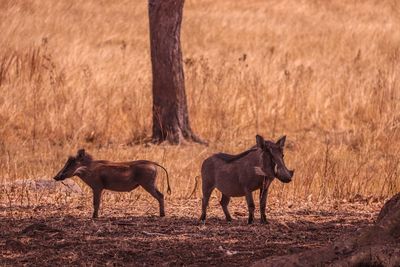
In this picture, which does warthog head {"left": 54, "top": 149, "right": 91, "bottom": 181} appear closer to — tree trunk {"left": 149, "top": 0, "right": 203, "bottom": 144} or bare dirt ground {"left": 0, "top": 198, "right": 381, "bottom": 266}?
bare dirt ground {"left": 0, "top": 198, "right": 381, "bottom": 266}

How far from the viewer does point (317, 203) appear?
9375 millimetres


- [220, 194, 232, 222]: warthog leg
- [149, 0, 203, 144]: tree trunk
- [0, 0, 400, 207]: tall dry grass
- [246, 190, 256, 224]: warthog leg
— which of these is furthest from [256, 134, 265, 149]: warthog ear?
[149, 0, 203, 144]: tree trunk

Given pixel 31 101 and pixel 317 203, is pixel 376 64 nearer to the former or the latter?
pixel 31 101

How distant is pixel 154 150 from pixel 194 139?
1.21m

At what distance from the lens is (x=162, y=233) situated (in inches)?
292

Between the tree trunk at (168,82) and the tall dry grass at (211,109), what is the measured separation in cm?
46

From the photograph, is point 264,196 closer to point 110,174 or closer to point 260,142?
point 260,142

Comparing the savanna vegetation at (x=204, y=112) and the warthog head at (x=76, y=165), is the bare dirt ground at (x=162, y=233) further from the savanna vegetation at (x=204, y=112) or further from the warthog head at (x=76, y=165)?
the warthog head at (x=76, y=165)

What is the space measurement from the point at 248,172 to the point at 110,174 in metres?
1.21

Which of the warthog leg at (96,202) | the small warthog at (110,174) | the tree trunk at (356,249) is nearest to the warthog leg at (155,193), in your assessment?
the small warthog at (110,174)

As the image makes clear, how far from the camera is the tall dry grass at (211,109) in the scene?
465 inches

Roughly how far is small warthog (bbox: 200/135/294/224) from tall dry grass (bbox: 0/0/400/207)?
188 centimetres

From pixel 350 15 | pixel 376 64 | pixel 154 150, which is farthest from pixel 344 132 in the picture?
pixel 350 15

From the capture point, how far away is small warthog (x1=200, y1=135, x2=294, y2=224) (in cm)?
721
